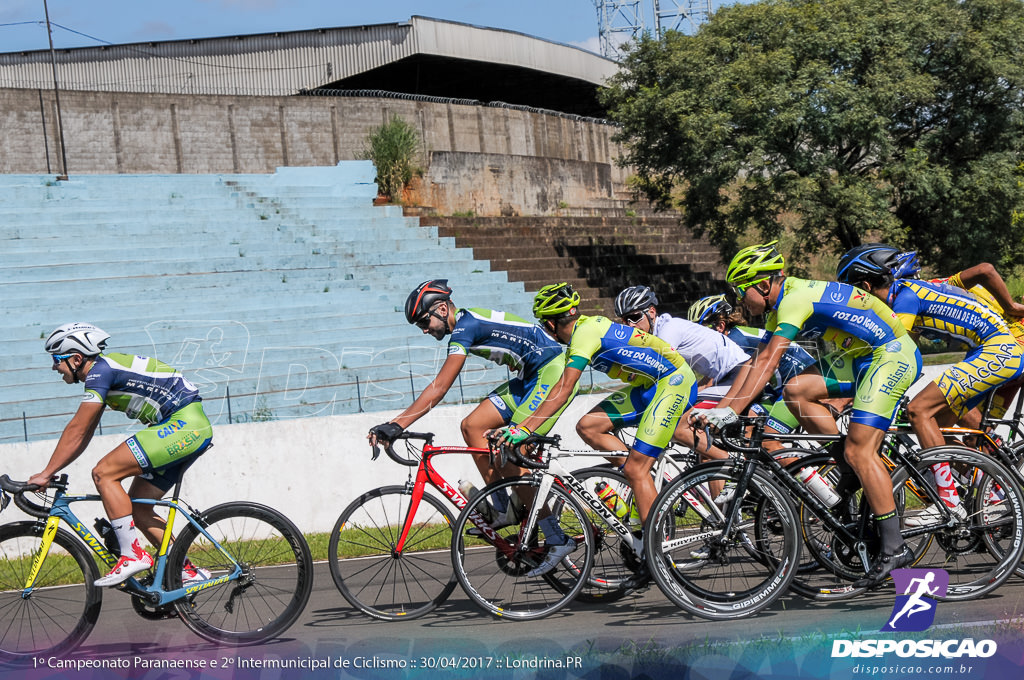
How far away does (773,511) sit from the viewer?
6016 millimetres

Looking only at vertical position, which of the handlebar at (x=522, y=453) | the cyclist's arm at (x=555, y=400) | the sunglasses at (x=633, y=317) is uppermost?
the sunglasses at (x=633, y=317)

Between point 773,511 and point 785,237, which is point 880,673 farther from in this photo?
point 785,237

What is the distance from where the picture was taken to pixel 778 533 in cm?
595

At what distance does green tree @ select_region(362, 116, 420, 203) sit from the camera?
23.1 m

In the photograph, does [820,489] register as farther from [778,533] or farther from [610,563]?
[610,563]

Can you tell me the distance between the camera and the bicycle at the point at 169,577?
19.2 feet

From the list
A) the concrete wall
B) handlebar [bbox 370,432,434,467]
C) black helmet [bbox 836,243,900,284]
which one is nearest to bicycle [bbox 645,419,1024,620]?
black helmet [bbox 836,243,900,284]

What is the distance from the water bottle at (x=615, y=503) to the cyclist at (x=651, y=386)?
1.09ft

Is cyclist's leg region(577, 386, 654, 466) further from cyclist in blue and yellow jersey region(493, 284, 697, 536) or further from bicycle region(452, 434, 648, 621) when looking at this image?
bicycle region(452, 434, 648, 621)

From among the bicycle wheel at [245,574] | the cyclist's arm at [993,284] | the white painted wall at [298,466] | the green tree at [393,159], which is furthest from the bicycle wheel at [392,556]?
the green tree at [393,159]

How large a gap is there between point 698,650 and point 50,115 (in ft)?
66.4

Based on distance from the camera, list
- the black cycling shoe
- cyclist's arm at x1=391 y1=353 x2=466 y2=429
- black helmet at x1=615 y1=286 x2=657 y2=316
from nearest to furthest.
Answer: the black cycling shoe < cyclist's arm at x1=391 y1=353 x2=466 y2=429 < black helmet at x1=615 y1=286 x2=657 y2=316

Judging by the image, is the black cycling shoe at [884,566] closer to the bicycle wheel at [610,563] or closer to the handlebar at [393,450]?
the bicycle wheel at [610,563]

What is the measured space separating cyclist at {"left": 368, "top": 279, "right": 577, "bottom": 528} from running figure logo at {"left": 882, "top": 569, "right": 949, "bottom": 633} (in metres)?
2.29
